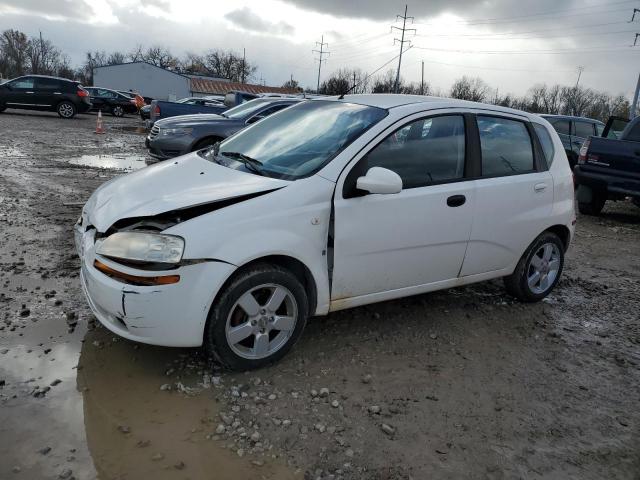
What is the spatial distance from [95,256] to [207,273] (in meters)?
0.72

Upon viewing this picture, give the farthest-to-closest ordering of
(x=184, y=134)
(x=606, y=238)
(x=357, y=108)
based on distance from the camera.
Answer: (x=184, y=134) → (x=606, y=238) → (x=357, y=108)

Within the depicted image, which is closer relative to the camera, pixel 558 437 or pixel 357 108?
pixel 558 437

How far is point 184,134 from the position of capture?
894cm

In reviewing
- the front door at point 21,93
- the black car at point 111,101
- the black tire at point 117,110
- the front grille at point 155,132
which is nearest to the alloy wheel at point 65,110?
the front door at point 21,93

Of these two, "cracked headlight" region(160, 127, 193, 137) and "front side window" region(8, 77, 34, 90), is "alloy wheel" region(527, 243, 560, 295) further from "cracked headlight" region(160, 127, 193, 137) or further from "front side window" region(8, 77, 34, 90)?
"front side window" region(8, 77, 34, 90)

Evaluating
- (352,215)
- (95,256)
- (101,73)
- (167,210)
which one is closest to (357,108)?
(352,215)

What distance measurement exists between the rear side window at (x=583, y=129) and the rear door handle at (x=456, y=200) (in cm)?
1155

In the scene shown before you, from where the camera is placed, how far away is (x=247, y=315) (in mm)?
3145

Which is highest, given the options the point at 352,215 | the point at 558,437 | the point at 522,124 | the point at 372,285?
the point at 522,124

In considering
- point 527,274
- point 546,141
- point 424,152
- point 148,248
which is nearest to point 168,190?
point 148,248

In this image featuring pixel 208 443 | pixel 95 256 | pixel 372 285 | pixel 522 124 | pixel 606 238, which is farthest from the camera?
pixel 606 238

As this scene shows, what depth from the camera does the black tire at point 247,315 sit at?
302 centimetres

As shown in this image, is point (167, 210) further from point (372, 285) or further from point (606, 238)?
point (606, 238)

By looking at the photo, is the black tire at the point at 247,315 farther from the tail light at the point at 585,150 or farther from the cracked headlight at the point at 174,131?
the tail light at the point at 585,150
